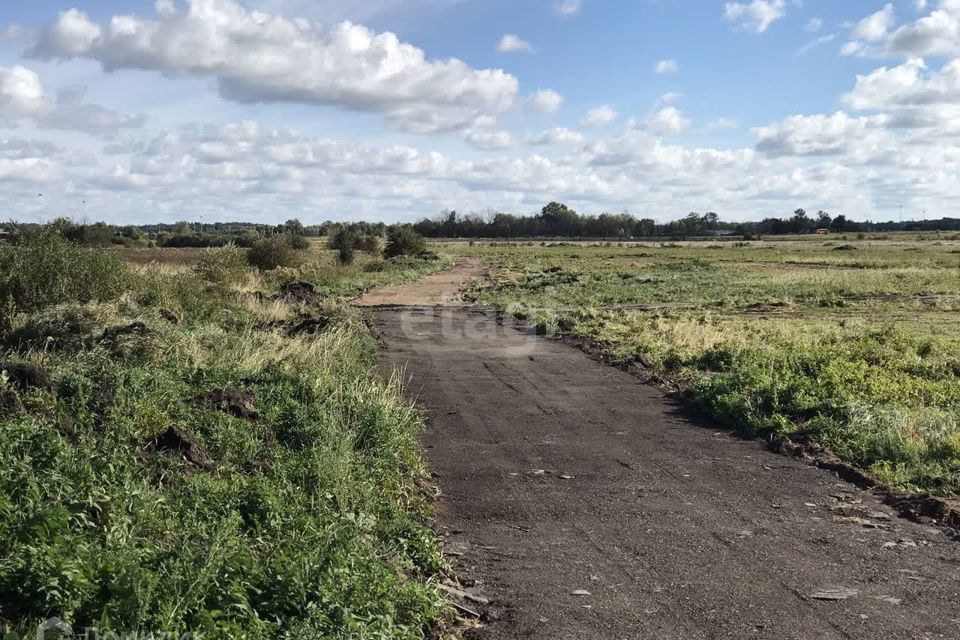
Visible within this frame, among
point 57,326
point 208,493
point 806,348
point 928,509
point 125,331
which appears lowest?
point 928,509

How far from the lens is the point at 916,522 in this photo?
289 inches

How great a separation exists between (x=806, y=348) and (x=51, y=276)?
1509 cm

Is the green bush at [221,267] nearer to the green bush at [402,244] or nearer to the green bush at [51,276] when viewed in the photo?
the green bush at [51,276]

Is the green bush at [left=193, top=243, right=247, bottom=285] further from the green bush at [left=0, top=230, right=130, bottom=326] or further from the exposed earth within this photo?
the green bush at [left=0, top=230, right=130, bottom=326]

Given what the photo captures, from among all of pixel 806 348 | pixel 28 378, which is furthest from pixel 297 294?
pixel 28 378

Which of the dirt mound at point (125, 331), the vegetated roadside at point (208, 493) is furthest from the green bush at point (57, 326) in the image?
the dirt mound at point (125, 331)

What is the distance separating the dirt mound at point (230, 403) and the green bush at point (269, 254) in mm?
36375

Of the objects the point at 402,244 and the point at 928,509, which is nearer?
the point at 928,509

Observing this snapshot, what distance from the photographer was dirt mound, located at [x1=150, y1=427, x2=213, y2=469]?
6.63 metres

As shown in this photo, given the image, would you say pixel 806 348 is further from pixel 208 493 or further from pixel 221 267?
pixel 221 267

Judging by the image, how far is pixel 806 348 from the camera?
16.8 meters

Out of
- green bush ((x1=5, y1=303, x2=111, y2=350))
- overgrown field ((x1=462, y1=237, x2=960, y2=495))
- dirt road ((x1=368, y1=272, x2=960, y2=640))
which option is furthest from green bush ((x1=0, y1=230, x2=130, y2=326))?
overgrown field ((x1=462, y1=237, x2=960, y2=495))

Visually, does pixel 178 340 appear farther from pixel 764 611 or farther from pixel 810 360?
pixel 810 360

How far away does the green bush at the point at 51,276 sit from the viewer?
16.9 meters
